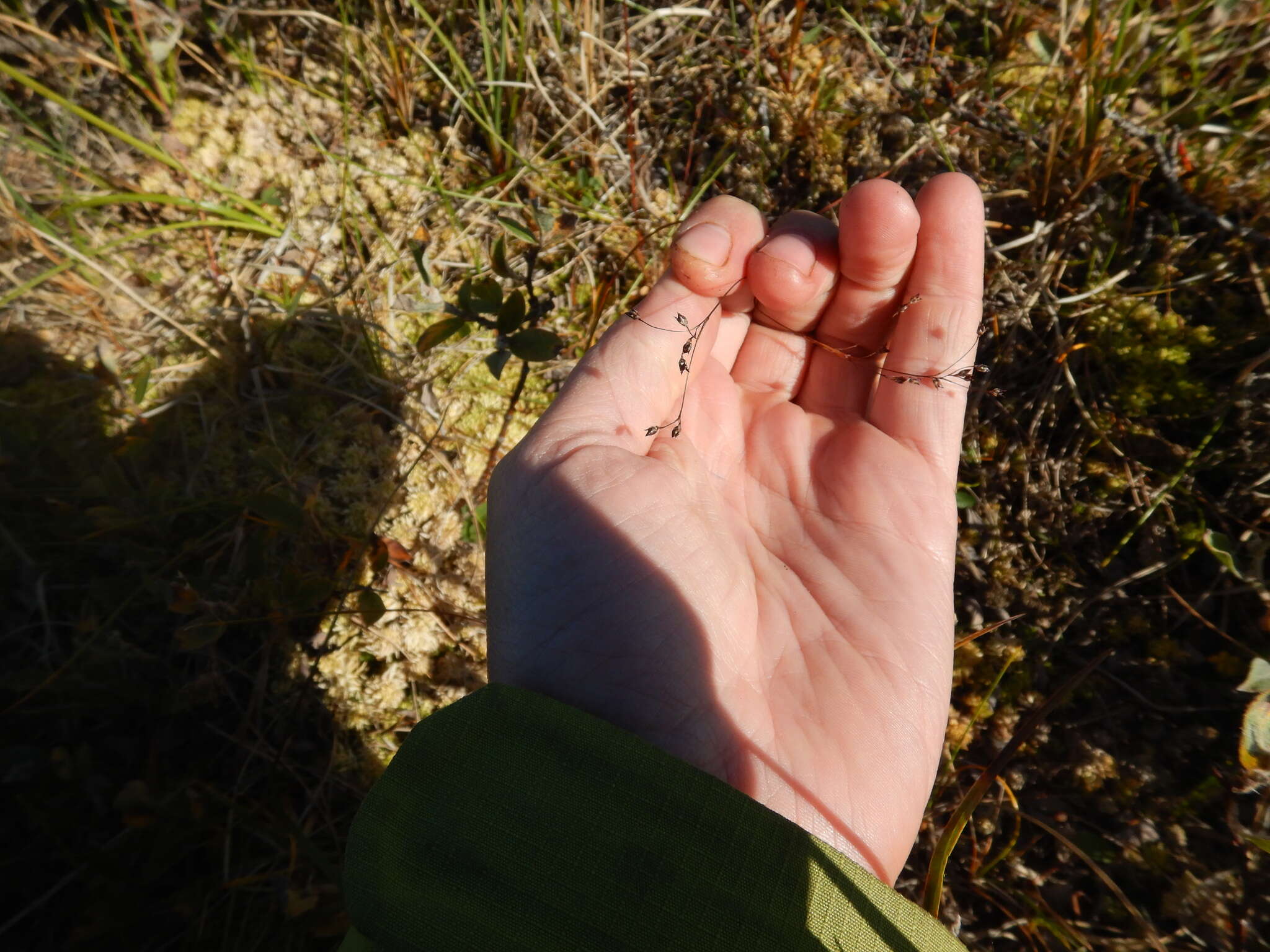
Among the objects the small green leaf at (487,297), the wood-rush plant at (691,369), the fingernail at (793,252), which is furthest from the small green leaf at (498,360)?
the fingernail at (793,252)

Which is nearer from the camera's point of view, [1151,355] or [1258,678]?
[1258,678]

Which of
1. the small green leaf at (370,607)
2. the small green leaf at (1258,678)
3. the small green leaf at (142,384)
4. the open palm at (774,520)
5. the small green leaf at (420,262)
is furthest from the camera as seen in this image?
the small green leaf at (142,384)

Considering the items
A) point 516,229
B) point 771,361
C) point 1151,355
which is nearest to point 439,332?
→ point 516,229

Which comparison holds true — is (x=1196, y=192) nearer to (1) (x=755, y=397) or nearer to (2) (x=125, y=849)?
(1) (x=755, y=397)

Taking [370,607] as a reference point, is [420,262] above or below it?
above

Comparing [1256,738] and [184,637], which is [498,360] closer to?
[184,637]

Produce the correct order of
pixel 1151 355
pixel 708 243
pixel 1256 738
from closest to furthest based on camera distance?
pixel 1256 738
pixel 708 243
pixel 1151 355

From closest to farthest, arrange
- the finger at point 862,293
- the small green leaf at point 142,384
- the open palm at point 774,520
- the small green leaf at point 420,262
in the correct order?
the open palm at point 774,520
the finger at point 862,293
the small green leaf at point 420,262
the small green leaf at point 142,384

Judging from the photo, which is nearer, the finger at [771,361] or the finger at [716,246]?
the finger at [716,246]

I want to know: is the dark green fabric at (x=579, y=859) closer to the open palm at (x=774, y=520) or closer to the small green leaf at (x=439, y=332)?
the open palm at (x=774, y=520)
